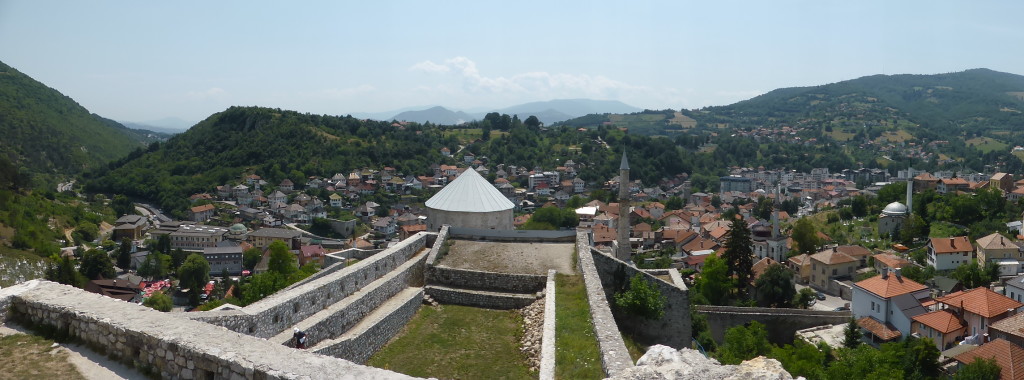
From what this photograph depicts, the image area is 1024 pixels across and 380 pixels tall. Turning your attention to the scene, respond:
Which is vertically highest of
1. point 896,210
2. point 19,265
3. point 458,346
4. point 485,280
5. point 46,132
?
point 46,132

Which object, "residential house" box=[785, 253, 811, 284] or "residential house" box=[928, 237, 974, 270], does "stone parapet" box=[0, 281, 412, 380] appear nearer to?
"residential house" box=[785, 253, 811, 284]

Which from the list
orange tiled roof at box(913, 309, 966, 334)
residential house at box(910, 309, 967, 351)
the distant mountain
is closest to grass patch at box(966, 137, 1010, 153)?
orange tiled roof at box(913, 309, 966, 334)

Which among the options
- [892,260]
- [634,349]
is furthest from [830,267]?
[634,349]

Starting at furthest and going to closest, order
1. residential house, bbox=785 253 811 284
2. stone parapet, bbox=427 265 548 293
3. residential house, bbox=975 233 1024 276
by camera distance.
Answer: residential house, bbox=785 253 811 284
residential house, bbox=975 233 1024 276
stone parapet, bbox=427 265 548 293

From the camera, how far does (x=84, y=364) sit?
16.0 ft

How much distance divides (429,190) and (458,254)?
212 feet

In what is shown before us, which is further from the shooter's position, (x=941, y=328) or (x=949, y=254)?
(x=949, y=254)

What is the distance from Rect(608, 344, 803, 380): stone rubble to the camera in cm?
438

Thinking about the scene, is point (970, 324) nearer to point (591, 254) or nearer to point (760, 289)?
point (760, 289)

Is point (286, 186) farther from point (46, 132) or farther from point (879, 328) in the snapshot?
point (879, 328)

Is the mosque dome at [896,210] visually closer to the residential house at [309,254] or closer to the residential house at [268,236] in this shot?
the residential house at [309,254]

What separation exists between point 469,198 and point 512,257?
4.56 m

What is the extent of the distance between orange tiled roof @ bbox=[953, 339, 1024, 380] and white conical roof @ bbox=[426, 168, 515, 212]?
18015mm

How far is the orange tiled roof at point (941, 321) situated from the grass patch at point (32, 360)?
30849 millimetres
